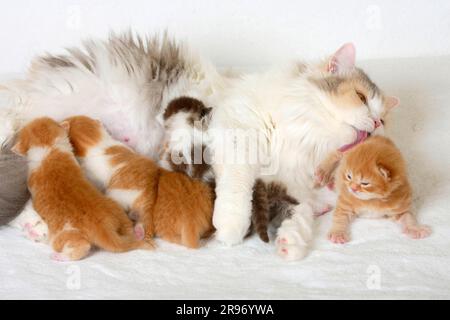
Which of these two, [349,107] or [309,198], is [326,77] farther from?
[309,198]

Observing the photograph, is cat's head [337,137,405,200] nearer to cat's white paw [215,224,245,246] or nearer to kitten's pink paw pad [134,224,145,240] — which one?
cat's white paw [215,224,245,246]

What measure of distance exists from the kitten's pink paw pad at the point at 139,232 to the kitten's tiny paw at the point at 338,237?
1.92ft

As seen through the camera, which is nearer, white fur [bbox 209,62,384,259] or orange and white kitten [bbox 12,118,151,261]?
orange and white kitten [bbox 12,118,151,261]

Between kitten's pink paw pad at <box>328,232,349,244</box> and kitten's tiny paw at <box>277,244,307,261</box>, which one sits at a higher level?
kitten's pink paw pad at <box>328,232,349,244</box>

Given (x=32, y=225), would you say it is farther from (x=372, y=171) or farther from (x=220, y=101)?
(x=372, y=171)

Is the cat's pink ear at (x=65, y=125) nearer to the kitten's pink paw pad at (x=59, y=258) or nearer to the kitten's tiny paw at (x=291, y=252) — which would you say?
the kitten's pink paw pad at (x=59, y=258)

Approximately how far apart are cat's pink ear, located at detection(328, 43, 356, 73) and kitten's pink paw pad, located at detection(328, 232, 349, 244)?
616mm

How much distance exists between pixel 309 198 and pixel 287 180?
0.10m

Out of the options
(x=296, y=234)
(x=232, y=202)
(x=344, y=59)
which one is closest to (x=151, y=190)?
(x=232, y=202)

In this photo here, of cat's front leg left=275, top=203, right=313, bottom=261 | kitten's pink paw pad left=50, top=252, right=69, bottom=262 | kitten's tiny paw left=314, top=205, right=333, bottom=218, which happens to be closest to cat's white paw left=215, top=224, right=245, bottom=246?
cat's front leg left=275, top=203, right=313, bottom=261

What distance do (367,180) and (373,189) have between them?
36mm

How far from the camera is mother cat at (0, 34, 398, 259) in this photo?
2119 mm

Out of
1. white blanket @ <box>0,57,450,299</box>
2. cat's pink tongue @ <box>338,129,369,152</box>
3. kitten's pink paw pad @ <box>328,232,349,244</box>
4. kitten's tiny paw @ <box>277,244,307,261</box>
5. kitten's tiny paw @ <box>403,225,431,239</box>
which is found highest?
cat's pink tongue @ <box>338,129,369,152</box>

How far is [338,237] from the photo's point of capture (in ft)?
6.34
